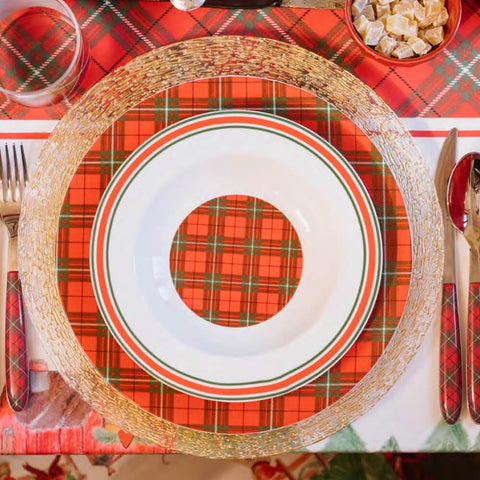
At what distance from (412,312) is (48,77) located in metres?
0.55

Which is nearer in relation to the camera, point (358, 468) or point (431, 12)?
point (431, 12)

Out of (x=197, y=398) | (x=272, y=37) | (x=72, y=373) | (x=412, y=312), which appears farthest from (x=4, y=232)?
(x=412, y=312)

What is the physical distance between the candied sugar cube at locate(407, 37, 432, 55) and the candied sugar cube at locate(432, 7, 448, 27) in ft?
0.10

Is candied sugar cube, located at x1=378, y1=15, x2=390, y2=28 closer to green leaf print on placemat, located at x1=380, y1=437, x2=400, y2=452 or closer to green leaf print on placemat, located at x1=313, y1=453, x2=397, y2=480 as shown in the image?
green leaf print on placemat, located at x1=380, y1=437, x2=400, y2=452

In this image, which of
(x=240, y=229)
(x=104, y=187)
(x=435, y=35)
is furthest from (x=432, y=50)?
(x=104, y=187)

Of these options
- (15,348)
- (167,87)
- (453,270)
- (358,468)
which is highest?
(167,87)

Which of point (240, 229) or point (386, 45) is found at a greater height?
point (386, 45)

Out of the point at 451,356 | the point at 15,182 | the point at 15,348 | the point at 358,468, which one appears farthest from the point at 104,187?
the point at 358,468

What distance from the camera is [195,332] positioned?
590 mm

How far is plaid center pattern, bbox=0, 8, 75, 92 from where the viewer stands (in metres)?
0.62

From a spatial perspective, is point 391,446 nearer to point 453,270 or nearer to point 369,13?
point 453,270

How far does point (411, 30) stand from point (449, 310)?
346 millimetres

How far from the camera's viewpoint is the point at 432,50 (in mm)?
577

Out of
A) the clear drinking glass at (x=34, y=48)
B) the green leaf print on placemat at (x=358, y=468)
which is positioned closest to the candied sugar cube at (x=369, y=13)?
the clear drinking glass at (x=34, y=48)
